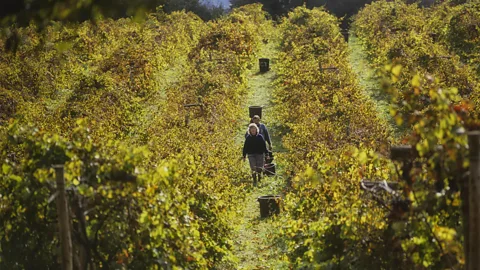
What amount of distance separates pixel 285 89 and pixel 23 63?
810 centimetres

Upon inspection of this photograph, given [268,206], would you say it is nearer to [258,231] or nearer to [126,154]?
[258,231]

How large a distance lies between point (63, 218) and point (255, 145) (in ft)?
30.7

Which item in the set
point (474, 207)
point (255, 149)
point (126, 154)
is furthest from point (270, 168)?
point (474, 207)

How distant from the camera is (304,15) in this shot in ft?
121

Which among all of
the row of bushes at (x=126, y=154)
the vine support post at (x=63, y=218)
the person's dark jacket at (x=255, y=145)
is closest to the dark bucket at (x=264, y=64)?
the row of bushes at (x=126, y=154)

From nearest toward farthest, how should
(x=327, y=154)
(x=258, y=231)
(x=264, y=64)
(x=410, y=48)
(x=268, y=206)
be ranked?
(x=327, y=154)
(x=258, y=231)
(x=268, y=206)
(x=410, y=48)
(x=264, y=64)

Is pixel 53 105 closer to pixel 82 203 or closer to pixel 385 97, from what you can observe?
pixel 385 97

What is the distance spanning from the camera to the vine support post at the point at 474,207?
414cm

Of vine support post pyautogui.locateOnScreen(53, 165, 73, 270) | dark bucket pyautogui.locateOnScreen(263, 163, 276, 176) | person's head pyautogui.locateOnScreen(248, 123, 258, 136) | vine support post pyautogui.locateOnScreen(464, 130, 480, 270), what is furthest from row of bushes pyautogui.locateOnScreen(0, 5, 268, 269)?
vine support post pyautogui.locateOnScreen(464, 130, 480, 270)

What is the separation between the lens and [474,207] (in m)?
4.27

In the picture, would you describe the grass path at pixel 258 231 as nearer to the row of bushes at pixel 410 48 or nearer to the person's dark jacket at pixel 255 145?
the person's dark jacket at pixel 255 145

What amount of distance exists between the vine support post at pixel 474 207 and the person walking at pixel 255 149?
9.89 meters

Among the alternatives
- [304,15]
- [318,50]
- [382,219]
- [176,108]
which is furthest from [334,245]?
[304,15]

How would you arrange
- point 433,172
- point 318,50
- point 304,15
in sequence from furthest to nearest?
point 304,15 → point 318,50 → point 433,172
